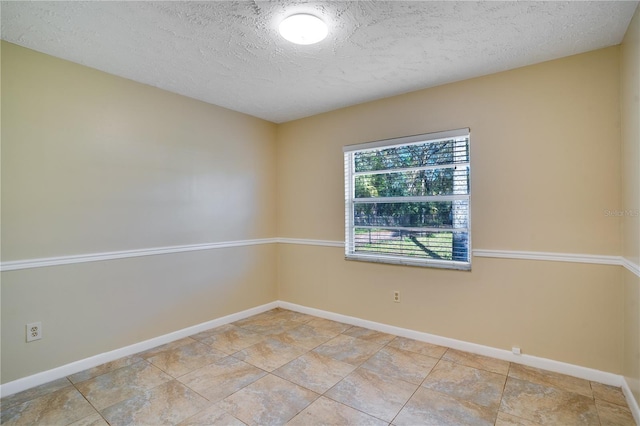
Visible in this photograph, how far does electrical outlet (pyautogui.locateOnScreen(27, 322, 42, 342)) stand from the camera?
231 centimetres

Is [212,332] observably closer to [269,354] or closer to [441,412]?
[269,354]

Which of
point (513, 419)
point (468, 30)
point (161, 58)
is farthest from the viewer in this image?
point (161, 58)

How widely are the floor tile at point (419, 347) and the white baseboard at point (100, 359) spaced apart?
1854mm

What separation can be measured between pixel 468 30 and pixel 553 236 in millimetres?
1697

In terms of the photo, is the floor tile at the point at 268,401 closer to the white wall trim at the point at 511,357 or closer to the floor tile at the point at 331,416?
the floor tile at the point at 331,416

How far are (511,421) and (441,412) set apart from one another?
40 cm

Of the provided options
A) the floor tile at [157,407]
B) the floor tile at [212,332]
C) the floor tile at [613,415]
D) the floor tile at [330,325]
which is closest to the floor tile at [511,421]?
the floor tile at [613,415]

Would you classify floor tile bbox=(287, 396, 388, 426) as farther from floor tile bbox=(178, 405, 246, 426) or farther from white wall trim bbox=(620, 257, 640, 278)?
white wall trim bbox=(620, 257, 640, 278)

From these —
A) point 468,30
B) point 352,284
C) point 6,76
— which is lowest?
point 352,284

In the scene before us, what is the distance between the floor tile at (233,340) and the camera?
2.96 metres

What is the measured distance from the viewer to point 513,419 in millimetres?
1926

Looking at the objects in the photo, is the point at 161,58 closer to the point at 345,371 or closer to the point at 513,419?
the point at 345,371

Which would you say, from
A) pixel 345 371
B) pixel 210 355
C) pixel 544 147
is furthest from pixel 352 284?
pixel 544 147

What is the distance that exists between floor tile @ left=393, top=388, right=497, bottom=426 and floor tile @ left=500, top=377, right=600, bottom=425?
6.9 inches
